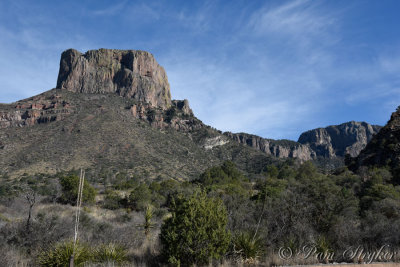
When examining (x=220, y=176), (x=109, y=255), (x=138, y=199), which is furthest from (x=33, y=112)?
(x=109, y=255)

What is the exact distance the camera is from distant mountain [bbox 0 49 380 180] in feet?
201

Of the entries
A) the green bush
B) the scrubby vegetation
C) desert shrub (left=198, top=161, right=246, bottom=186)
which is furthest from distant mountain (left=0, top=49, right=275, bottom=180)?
the green bush

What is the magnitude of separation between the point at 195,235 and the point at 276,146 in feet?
545

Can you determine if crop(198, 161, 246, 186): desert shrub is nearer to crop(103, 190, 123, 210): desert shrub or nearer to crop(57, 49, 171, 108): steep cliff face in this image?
crop(103, 190, 123, 210): desert shrub

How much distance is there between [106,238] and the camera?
12078 mm

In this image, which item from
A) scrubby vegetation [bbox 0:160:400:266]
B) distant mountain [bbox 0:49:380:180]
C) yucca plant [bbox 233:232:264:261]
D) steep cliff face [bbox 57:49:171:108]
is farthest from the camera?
steep cliff face [bbox 57:49:171:108]

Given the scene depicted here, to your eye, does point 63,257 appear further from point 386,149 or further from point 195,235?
point 386,149

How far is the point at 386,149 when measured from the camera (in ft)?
156

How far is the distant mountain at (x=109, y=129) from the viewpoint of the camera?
61375mm

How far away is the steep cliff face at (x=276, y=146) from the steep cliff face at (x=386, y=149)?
107 meters

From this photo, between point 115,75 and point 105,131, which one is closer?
point 105,131

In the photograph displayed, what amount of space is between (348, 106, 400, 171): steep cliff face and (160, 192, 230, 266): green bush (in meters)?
41.8

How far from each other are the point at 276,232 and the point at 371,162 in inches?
1780

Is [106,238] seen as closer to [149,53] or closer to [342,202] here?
[342,202]
